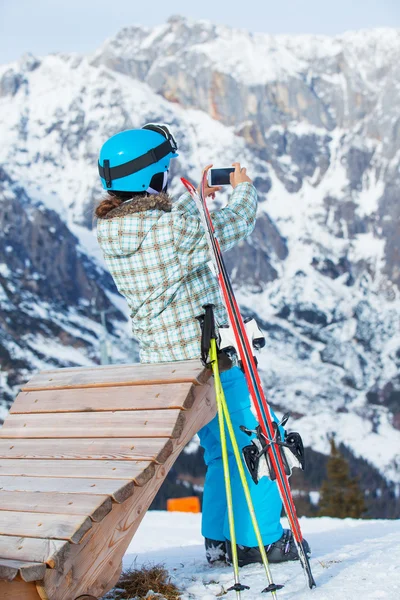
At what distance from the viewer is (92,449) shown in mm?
4039

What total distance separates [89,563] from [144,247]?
183 centimetres

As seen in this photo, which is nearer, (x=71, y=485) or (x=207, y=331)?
(x=71, y=485)

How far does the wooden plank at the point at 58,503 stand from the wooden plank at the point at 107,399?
68cm

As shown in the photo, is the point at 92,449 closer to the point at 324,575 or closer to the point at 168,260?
the point at 168,260

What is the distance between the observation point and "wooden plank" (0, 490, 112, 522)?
3.46m

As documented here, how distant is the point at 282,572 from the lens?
14.0ft

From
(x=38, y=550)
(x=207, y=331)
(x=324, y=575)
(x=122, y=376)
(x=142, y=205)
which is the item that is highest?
(x=142, y=205)

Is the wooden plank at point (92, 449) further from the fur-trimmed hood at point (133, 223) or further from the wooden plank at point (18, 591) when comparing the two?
the fur-trimmed hood at point (133, 223)

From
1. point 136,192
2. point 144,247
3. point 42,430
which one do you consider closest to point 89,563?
point 42,430

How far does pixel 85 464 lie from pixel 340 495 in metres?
47.1

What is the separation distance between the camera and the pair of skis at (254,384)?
156 inches

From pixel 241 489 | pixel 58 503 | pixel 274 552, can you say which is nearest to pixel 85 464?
pixel 58 503

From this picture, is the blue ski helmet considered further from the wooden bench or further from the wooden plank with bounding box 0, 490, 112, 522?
the wooden plank with bounding box 0, 490, 112, 522

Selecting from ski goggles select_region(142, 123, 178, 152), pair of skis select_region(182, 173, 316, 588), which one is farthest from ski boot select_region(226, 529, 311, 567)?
ski goggles select_region(142, 123, 178, 152)
